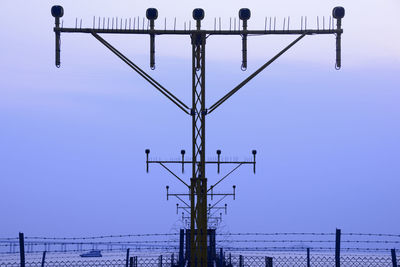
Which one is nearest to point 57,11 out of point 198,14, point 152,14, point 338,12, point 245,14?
point 152,14

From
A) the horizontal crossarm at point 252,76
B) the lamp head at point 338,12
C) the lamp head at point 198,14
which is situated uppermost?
the lamp head at point 198,14

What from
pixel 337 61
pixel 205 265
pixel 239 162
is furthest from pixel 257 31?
pixel 239 162

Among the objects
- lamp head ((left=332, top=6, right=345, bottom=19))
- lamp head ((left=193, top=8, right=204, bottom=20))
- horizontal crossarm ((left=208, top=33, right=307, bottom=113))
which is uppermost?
lamp head ((left=193, top=8, right=204, bottom=20))

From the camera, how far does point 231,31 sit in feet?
78.5

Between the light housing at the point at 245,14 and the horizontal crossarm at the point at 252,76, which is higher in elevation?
the light housing at the point at 245,14

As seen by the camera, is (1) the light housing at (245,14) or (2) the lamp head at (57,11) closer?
(2) the lamp head at (57,11)

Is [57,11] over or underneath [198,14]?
underneath

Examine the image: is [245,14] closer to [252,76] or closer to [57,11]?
[252,76]

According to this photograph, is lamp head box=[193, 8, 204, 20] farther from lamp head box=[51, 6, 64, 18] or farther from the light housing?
lamp head box=[51, 6, 64, 18]

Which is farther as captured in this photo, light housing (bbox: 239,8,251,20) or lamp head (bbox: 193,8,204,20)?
lamp head (bbox: 193,8,204,20)

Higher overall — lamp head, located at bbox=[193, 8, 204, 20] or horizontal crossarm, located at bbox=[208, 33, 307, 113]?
lamp head, located at bbox=[193, 8, 204, 20]

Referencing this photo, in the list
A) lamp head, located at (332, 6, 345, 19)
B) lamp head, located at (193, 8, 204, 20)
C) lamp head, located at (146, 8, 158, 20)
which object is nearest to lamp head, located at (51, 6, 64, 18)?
lamp head, located at (146, 8, 158, 20)

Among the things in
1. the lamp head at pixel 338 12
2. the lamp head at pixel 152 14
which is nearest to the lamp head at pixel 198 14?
the lamp head at pixel 152 14

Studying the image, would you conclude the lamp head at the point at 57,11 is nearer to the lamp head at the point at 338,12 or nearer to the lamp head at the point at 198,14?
the lamp head at the point at 198,14
